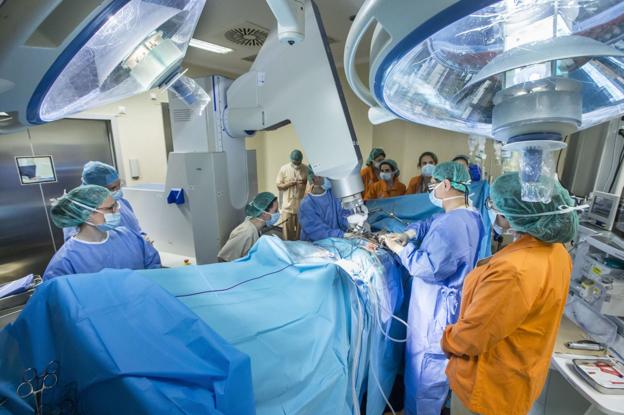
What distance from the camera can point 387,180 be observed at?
3650mm

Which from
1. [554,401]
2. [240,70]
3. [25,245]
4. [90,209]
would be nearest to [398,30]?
[90,209]

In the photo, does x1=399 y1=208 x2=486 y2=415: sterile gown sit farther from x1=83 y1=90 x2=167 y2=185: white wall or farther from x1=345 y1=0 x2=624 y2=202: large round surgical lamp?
x1=83 y1=90 x2=167 y2=185: white wall

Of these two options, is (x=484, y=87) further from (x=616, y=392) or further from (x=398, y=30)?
(x=616, y=392)

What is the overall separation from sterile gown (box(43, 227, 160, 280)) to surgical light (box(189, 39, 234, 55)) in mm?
2281

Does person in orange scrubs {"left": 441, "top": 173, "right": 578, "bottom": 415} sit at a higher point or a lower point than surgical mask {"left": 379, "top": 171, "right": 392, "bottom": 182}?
lower

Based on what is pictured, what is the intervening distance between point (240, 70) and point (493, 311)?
443 cm

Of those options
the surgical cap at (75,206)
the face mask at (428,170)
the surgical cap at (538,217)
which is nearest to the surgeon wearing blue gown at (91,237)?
the surgical cap at (75,206)

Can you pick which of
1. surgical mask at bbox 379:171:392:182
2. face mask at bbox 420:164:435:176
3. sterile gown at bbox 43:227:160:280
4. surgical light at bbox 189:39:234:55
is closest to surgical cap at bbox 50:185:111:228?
sterile gown at bbox 43:227:160:280

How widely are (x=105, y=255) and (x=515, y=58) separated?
6.05ft

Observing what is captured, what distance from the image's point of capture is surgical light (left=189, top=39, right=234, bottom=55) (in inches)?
118

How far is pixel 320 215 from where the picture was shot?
8.46 ft

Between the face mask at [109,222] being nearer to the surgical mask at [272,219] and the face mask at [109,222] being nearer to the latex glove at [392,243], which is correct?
the surgical mask at [272,219]

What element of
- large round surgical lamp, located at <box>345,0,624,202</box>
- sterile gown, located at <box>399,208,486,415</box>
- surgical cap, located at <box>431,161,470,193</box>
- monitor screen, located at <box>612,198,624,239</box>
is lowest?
sterile gown, located at <box>399,208,486,415</box>

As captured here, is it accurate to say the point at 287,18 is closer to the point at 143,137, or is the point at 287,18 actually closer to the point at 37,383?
the point at 37,383
